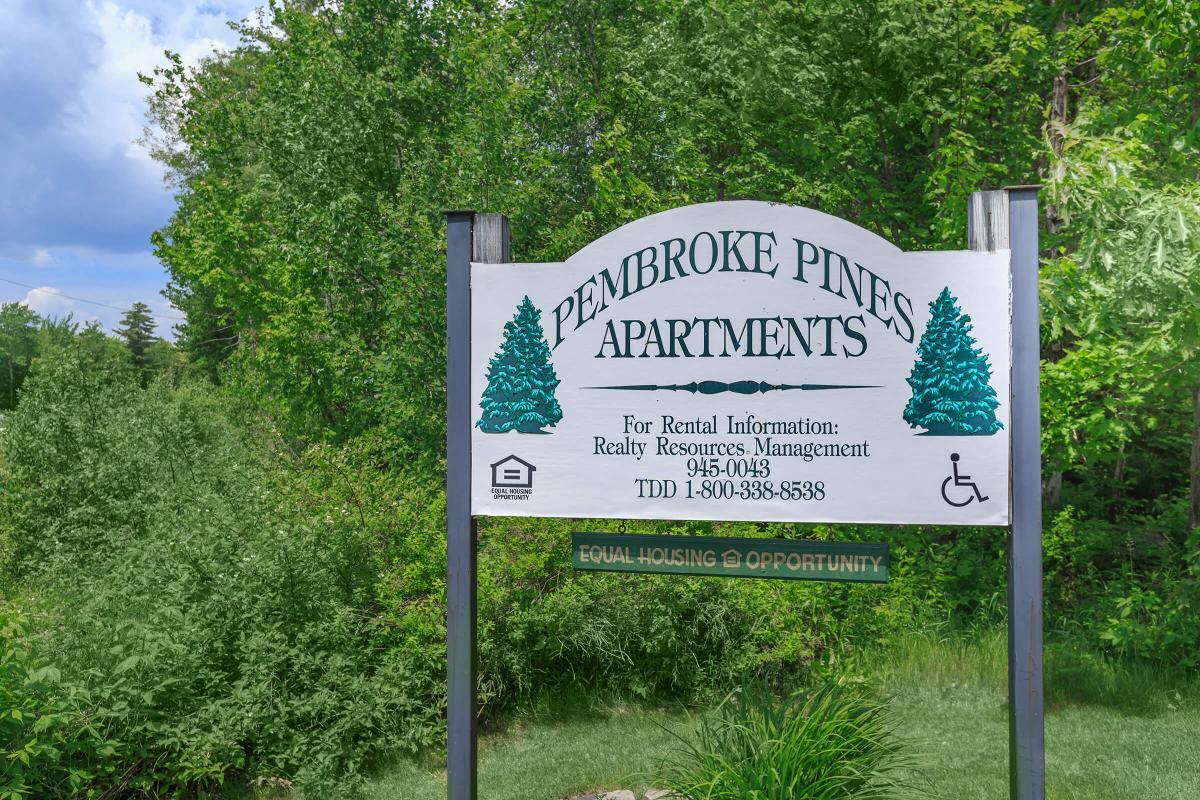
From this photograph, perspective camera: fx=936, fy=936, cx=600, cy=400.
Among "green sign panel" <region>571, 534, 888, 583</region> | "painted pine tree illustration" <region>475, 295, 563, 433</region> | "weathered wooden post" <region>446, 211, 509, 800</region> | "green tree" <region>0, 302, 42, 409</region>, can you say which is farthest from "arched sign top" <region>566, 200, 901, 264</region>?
"green tree" <region>0, 302, 42, 409</region>

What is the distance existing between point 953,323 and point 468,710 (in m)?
2.50

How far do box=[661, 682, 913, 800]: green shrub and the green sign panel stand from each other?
2.46 feet

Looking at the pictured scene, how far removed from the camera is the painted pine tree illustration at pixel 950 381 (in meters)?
3.46

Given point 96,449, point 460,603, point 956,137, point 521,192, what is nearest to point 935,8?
point 956,137

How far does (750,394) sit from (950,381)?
2.43 ft

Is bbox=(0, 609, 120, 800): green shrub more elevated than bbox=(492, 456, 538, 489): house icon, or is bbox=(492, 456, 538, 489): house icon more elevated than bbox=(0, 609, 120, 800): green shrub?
bbox=(492, 456, 538, 489): house icon

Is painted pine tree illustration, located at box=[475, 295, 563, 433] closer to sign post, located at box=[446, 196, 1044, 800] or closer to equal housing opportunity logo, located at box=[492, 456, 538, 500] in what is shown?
sign post, located at box=[446, 196, 1044, 800]

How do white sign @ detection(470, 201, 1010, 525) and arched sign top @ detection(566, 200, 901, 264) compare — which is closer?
white sign @ detection(470, 201, 1010, 525)

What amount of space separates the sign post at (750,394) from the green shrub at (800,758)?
64 centimetres

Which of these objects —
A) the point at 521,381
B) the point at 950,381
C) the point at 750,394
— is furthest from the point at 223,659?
the point at 950,381

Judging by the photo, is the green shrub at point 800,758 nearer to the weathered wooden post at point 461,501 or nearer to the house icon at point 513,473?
the weathered wooden post at point 461,501

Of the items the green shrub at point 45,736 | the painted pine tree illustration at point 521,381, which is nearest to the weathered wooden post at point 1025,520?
the painted pine tree illustration at point 521,381

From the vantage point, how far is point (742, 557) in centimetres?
367

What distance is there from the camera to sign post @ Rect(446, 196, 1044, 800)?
11.4 feet
